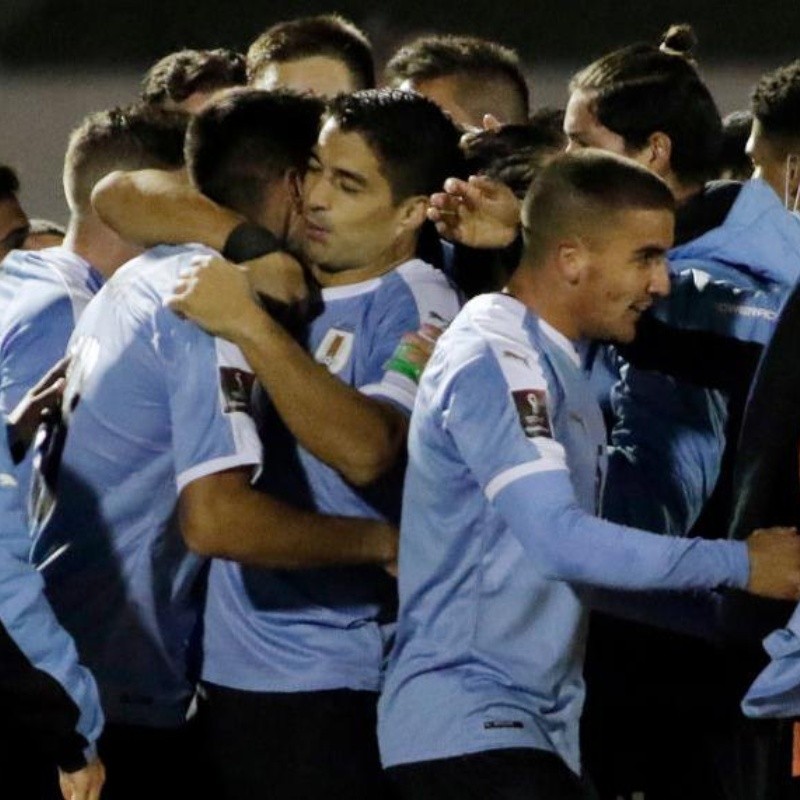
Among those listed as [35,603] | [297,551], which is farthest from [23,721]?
[297,551]

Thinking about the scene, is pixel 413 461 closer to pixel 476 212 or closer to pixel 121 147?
pixel 476 212

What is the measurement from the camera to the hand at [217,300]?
3248 millimetres

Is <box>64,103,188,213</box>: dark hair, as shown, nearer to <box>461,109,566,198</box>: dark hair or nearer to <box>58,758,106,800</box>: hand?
<box>461,109,566,198</box>: dark hair

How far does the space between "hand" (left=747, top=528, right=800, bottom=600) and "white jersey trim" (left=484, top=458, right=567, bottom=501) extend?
0.90 ft

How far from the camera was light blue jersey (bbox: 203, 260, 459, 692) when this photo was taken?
3395 millimetres

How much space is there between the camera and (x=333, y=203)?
348 cm

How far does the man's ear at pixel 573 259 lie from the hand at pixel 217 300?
44 centimetres

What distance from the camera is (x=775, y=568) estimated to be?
292 cm

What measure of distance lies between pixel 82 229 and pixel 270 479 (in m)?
0.88

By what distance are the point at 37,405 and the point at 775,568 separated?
51.9 inches

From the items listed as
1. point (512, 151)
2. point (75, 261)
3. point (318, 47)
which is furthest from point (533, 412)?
point (318, 47)

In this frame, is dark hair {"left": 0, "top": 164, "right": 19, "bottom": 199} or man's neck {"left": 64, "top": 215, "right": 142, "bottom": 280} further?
dark hair {"left": 0, "top": 164, "right": 19, "bottom": 199}

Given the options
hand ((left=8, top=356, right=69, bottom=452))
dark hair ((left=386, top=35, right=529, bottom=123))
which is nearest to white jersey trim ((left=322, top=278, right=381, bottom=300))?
hand ((left=8, top=356, right=69, bottom=452))

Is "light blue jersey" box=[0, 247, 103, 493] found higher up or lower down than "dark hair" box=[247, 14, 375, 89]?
lower down
